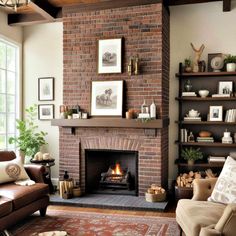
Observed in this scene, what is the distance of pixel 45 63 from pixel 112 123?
2.02 metres

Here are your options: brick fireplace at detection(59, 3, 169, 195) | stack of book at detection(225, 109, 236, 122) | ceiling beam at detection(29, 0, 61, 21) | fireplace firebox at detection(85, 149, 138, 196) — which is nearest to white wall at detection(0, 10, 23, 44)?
ceiling beam at detection(29, 0, 61, 21)

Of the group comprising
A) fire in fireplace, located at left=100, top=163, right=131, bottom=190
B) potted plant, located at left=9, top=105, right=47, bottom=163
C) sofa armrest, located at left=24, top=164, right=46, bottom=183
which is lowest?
fire in fireplace, located at left=100, top=163, right=131, bottom=190

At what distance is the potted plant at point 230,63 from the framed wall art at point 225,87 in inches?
8.7

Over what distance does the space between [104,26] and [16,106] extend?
7.60 feet

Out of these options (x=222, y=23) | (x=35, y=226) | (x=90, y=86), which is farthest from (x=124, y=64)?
(x=35, y=226)

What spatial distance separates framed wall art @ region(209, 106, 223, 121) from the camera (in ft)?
17.1

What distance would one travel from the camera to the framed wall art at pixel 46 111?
616 centimetres

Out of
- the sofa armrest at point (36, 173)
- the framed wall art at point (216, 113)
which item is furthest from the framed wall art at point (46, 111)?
the framed wall art at point (216, 113)

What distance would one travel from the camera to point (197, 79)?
17.9 ft

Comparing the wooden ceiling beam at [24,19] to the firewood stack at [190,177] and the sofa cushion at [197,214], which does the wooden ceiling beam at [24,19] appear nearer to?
the firewood stack at [190,177]

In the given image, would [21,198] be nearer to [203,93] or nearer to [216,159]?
[216,159]

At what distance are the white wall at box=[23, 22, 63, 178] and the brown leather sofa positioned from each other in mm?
1517

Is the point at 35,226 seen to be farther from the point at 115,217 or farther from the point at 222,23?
the point at 222,23

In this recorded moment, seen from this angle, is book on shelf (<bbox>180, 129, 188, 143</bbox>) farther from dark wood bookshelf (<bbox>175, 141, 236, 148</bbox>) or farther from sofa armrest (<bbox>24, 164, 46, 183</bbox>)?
sofa armrest (<bbox>24, 164, 46, 183</bbox>)
